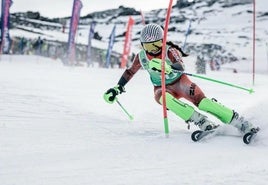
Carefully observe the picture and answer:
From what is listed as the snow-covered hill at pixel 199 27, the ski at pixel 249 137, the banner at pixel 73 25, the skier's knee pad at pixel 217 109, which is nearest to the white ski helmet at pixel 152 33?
the skier's knee pad at pixel 217 109

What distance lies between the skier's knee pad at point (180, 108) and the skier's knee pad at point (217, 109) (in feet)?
0.70

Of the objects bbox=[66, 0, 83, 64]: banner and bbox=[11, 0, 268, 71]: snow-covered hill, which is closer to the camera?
bbox=[66, 0, 83, 64]: banner

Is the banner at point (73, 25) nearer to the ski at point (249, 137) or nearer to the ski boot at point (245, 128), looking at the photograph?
the ski boot at point (245, 128)

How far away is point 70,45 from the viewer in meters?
24.2

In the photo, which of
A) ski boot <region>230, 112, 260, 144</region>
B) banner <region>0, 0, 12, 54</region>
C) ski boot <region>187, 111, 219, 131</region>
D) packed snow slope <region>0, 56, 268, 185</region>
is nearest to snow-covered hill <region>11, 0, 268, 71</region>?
banner <region>0, 0, 12, 54</region>

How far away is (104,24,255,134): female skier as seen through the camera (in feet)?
14.8

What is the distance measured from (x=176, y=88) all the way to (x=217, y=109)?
0.69 m

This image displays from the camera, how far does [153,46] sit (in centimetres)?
509

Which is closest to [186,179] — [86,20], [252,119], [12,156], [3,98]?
[12,156]

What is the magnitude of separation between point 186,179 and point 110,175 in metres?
0.51

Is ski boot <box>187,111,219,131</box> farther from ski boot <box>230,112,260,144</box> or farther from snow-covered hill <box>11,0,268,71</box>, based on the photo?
snow-covered hill <box>11,0,268,71</box>

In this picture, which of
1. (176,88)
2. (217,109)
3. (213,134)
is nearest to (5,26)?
(176,88)

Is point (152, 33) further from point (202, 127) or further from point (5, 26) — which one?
point (5, 26)

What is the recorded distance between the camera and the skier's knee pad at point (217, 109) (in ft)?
14.8
